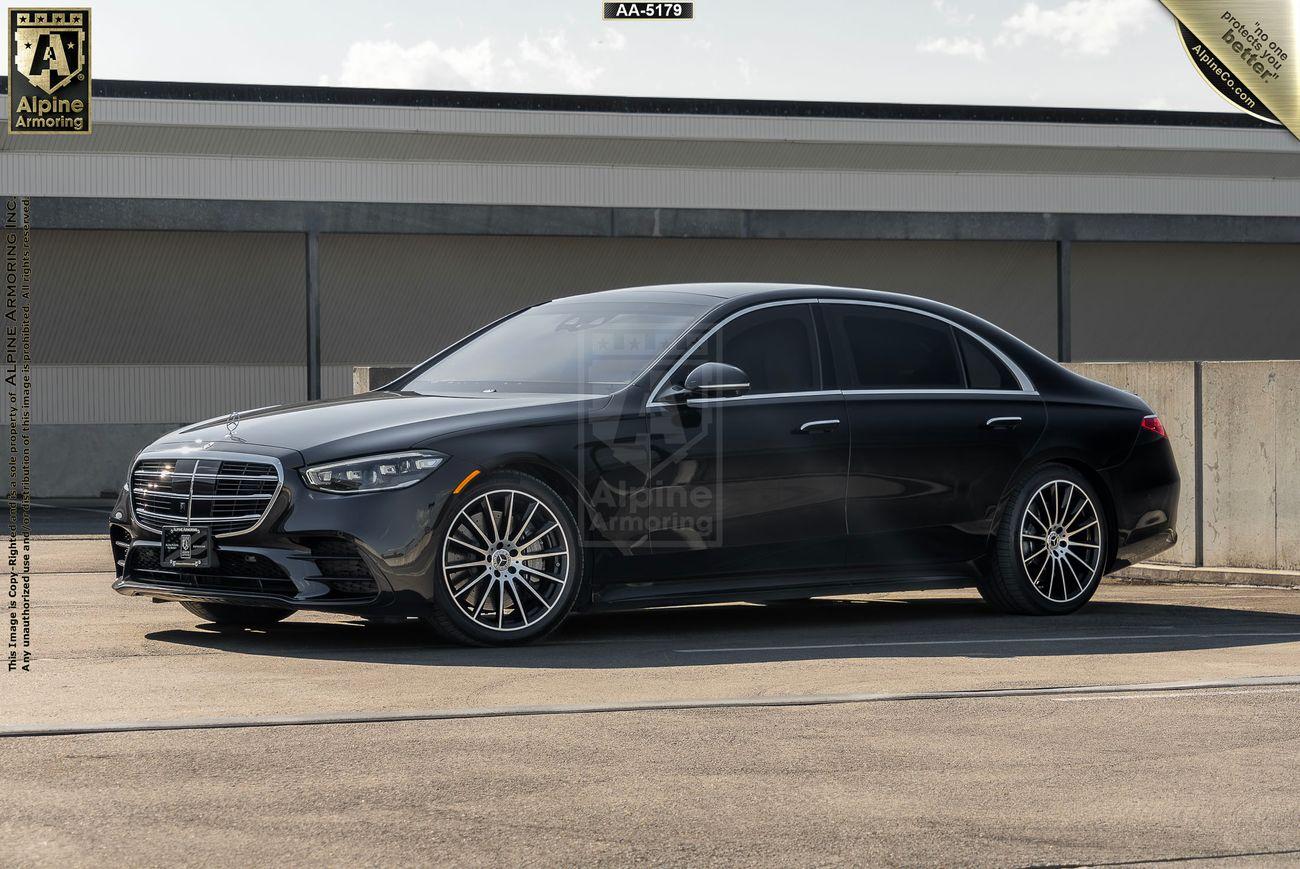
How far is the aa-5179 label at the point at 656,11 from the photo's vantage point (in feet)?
50.8

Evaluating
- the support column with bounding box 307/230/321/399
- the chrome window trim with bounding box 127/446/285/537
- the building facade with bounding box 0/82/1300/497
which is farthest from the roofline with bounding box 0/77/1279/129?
the chrome window trim with bounding box 127/446/285/537

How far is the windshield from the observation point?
8.89 meters

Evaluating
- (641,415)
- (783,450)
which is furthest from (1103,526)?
(641,415)

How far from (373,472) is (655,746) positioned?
2.55 m

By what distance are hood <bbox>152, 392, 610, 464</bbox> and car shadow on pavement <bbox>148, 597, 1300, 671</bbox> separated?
885mm

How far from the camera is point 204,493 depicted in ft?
27.0

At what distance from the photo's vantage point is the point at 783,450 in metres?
8.93

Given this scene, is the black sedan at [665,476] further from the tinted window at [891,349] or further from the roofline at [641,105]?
the roofline at [641,105]

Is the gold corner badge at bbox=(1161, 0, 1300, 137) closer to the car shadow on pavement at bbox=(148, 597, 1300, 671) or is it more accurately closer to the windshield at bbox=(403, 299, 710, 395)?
the car shadow on pavement at bbox=(148, 597, 1300, 671)

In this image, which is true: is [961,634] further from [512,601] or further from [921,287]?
[921,287]

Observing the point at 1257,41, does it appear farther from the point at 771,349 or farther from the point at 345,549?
the point at 345,549

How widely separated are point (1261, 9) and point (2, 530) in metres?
14.3

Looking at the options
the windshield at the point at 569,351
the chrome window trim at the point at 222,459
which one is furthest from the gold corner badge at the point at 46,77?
the chrome window trim at the point at 222,459

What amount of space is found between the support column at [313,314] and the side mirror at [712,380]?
21.2 m
